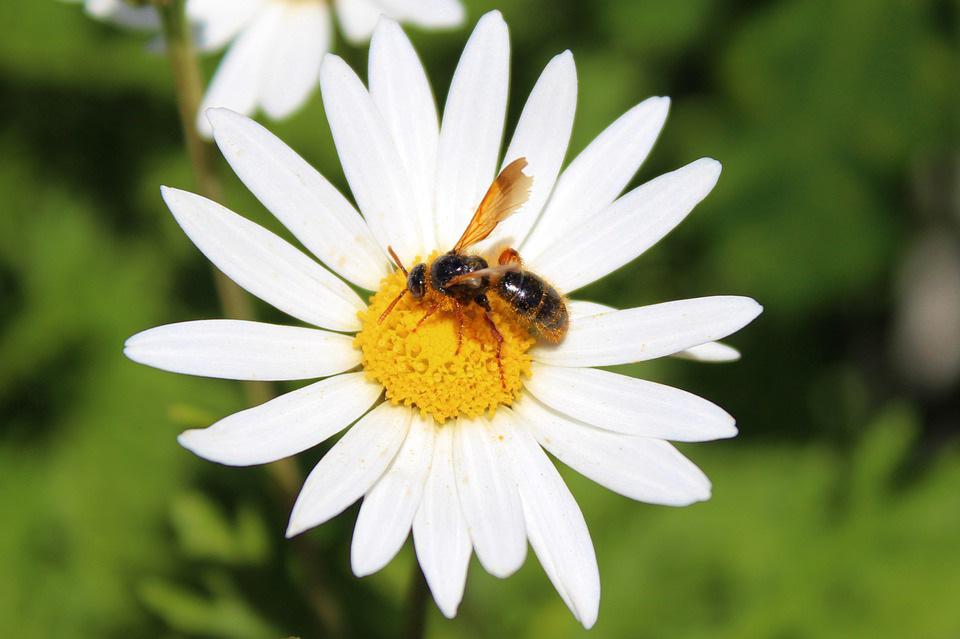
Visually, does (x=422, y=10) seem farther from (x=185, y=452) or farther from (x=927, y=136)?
(x=927, y=136)

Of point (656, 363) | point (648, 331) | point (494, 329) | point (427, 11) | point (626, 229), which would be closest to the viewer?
point (648, 331)

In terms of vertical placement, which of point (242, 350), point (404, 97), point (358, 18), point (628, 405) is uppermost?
point (358, 18)

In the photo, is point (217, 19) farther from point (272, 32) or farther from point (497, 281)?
point (497, 281)

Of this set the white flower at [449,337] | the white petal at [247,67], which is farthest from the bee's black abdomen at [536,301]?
the white petal at [247,67]

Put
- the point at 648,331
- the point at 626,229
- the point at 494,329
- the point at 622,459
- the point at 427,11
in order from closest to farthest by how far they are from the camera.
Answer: the point at 622,459 < the point at 648,331 < the point at 626,229 < the point at 494,329 < the point at 427,11

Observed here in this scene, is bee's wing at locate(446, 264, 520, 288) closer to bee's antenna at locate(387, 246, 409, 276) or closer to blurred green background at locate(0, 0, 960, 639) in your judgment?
bee's antenna at locate(387, 246, 409, 276)

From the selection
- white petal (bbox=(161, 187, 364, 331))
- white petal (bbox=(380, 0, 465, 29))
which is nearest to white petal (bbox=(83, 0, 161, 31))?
white petal (bbox=(380, 0, 465, 29))

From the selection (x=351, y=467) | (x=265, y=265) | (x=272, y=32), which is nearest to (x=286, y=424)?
(x=351, y=467)
